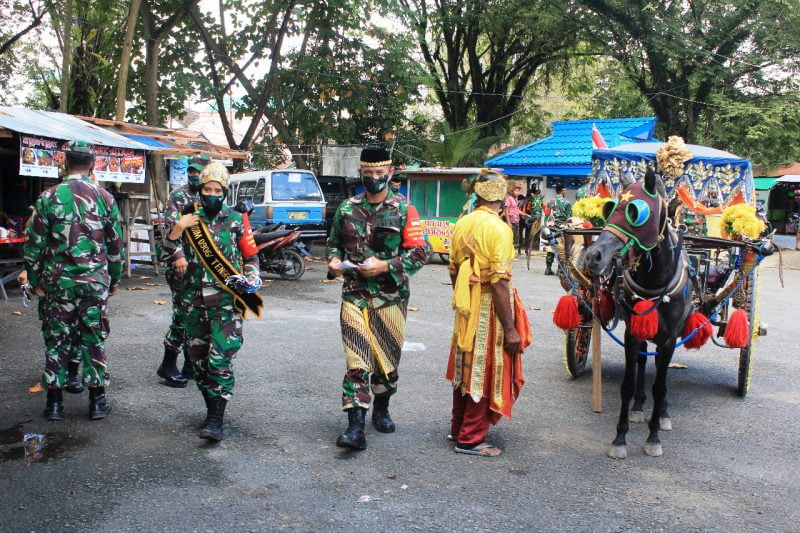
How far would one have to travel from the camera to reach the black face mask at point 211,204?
4707 mm

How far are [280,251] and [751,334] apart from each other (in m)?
8.62

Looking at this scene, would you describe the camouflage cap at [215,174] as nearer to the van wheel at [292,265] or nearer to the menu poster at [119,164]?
the menu poster at [119,164]

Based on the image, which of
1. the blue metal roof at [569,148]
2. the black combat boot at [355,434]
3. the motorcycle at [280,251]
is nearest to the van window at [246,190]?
the motorcycle at [280,251]

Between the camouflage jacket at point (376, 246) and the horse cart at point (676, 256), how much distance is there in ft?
3.76

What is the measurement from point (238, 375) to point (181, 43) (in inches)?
621

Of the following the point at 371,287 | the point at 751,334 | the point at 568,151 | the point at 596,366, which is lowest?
the point at 596,366

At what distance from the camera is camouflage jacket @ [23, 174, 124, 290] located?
488 centimetres

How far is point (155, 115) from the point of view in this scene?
17.5 m

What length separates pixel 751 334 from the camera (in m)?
6.05

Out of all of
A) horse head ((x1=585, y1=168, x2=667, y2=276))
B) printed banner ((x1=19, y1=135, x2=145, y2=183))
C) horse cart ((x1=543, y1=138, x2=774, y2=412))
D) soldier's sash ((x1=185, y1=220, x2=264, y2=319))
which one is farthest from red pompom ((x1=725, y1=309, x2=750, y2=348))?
printed banner ((x1=19, y1=135, x2=145, y2=183))

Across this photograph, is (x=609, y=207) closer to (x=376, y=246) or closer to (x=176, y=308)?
(x=376, y=246)

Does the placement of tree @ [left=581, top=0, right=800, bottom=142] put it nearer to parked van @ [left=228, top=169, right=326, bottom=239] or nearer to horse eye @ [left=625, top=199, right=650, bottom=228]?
parked van @ [left=228, top=169, right=326, bottom=239]

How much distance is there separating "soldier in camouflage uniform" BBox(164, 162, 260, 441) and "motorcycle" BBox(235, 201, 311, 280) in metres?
7.56

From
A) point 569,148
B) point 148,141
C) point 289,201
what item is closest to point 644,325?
point 148,141
